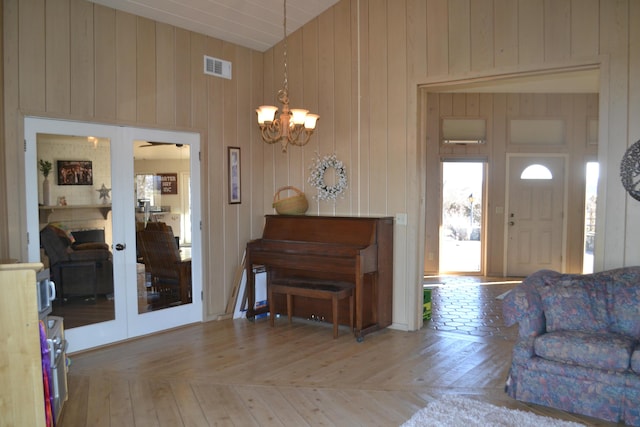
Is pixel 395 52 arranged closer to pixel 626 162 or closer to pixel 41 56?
pixel 626 162

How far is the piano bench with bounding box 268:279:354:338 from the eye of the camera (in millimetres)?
4785

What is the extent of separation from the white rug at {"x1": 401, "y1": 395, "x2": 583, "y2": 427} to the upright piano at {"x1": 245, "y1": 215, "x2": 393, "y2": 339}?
1.63 metres

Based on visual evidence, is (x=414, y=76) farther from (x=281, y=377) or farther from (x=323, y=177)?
(x=281, y=377)

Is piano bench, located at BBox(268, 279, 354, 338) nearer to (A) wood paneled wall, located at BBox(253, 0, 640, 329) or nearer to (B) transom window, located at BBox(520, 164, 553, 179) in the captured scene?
(A) wood paneled wall, located at BBox(253, 0, 640, 329)

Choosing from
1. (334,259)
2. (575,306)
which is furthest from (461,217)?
(575,306)

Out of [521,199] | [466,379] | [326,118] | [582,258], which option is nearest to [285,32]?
[326,118]

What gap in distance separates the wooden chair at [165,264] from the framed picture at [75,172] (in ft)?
2.37

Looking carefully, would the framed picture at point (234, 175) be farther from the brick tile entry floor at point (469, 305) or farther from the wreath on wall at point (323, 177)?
the brick tile entry floor at point (469, 305)

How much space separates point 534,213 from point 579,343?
5.42 meters

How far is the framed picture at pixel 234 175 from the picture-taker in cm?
570

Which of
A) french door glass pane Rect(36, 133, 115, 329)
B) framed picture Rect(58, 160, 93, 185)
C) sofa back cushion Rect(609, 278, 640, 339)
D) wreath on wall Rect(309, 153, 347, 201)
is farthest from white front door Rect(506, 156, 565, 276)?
framed picture Rect(58, 160, 93, 185)

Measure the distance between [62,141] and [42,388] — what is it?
92.3 inches

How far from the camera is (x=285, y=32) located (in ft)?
18.3

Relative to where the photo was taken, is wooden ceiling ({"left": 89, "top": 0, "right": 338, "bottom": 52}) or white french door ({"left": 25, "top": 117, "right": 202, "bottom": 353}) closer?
white french door ({"left": 25, "top": 117, "right": 202, "bottom": 353})
